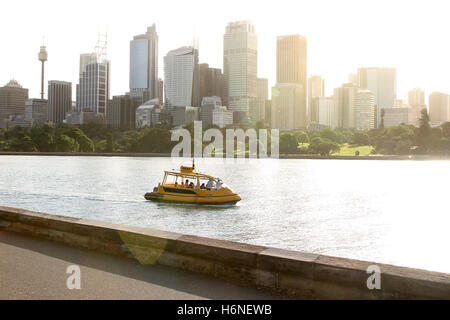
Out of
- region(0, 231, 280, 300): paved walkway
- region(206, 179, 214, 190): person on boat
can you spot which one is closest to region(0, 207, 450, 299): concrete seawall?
region(0, 231, 280, 300): paved walkway

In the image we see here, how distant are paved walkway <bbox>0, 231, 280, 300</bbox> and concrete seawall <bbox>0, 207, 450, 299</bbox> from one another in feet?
0.75

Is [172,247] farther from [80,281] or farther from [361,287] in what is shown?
[361,287]

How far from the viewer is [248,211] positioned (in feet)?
146

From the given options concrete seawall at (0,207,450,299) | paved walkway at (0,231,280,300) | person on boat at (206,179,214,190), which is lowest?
person on boat at (206,179,214,190)

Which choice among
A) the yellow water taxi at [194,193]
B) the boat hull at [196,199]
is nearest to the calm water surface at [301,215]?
the boat hull at [196,199]

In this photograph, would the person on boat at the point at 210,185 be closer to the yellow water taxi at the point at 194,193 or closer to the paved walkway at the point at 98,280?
the yellow water taxi at the point at 194,193

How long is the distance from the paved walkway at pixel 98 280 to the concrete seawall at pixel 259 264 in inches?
9.0

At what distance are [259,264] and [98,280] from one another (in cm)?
296

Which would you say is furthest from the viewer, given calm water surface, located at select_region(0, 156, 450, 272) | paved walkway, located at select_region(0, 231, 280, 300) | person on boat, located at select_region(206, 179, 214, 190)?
person on boat, located at select_region(206, 179, 214, 190)

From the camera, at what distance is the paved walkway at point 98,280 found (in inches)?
290

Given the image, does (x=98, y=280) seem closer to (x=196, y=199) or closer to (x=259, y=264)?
(x=259, y=264)

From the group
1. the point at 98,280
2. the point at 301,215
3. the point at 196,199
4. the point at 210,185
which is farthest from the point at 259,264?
the point at 210,185

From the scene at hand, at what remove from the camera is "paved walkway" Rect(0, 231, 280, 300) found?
7.38m

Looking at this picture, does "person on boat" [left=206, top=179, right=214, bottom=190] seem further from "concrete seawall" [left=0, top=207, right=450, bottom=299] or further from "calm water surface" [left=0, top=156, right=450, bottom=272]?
"concrete seawall" [left=0, top=207, right=450, bottom=299]
